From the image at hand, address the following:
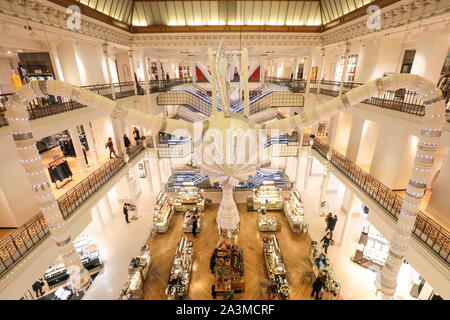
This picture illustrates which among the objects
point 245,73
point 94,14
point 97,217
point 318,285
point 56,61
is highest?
point 94,14

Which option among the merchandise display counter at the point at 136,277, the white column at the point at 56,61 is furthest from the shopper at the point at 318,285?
the white column at the point at 56,61

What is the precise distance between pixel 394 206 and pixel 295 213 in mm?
5049

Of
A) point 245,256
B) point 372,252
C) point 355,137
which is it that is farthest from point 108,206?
point 355,137

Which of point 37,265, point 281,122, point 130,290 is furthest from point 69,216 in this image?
point 281,122

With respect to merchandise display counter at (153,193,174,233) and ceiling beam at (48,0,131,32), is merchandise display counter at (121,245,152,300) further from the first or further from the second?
ceiling beam at (48,0,131,32)

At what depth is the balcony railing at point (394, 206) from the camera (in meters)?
5.26

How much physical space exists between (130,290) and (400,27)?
12361 millimetres

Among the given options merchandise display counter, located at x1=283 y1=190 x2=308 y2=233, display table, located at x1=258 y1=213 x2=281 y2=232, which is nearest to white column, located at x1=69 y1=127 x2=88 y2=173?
display table, located at x1=258 y1=213 x2=281 y2=232

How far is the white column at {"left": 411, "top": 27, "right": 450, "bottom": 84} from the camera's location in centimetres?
760

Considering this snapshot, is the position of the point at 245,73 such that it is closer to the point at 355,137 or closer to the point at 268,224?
the point at 268,224

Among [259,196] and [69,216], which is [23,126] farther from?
[259,196]

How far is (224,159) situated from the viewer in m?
3.86

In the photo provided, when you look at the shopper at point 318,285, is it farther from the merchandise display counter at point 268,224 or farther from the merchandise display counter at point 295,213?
the merchandise display counter at point 268,224

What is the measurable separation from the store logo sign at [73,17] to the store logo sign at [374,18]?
1071 cm
